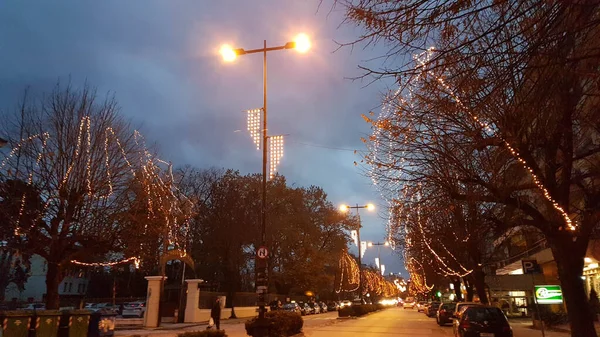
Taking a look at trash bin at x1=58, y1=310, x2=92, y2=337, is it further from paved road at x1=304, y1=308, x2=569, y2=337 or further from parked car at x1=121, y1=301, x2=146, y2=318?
parked car at x1=121, y1=301, x2=146, y2=318

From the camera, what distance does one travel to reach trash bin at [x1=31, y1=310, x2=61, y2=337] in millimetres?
11977

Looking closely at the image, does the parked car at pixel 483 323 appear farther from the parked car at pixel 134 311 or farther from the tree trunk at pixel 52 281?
the parked car at pixel 134 311

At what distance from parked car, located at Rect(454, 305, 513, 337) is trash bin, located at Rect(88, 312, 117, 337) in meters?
12.0

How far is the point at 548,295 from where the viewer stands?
1480 centimetres

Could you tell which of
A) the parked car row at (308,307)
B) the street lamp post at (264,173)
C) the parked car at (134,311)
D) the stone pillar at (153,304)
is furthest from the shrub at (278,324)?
the parked car row at (308,307)

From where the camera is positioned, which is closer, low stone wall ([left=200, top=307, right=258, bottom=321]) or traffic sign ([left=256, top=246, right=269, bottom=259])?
traffic sign ([left=256, top=246, right=269, bottom=259])

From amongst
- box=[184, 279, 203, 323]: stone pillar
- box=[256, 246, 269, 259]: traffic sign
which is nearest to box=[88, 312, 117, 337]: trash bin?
box=[256, 246, 269, 259]: traffic sign

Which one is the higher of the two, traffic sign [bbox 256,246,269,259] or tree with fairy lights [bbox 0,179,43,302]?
Result: tree with fairy lights [bbox 0,179,43,302]

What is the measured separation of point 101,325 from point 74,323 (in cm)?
138

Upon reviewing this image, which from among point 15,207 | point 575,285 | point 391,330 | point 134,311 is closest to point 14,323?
point 15,207

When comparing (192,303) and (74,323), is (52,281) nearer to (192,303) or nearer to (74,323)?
(74,323)

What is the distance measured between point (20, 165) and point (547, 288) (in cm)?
1977

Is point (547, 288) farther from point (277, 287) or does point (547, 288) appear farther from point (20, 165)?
point (277, 287)

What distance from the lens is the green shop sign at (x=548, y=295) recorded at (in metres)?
14.7
